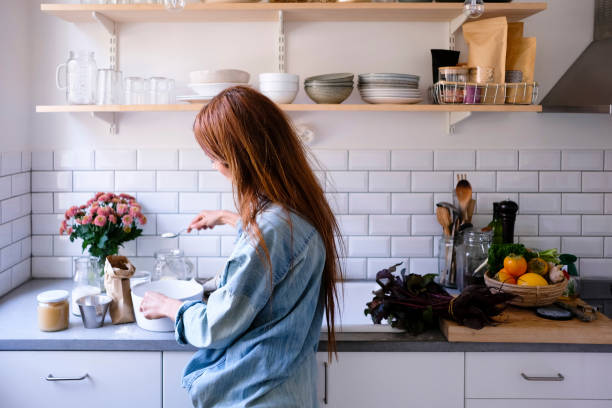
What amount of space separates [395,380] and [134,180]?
1376 mm

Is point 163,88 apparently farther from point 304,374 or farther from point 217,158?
point 304,374

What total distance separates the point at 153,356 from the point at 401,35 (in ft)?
5.31

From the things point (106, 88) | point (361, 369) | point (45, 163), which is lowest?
point (361, 369)

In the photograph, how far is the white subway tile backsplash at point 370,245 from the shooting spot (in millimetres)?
2646

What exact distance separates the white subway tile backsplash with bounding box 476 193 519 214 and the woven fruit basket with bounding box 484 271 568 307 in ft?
1.79

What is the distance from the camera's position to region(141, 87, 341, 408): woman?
1346 millimetres

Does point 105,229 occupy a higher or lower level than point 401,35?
lower

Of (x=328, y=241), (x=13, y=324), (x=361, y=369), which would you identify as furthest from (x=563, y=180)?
(x=13, y=324)

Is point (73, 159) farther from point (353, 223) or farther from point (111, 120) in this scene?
point (353, 223)

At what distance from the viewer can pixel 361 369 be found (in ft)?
6.46

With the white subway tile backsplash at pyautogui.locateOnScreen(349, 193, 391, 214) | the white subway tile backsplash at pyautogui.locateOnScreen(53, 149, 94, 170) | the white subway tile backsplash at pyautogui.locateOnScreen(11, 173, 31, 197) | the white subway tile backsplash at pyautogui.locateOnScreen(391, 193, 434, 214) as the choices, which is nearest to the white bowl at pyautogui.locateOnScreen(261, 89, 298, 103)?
the white subway tile backsplash at pyautogui.locateOnScreen(349, 193, 391, 214)

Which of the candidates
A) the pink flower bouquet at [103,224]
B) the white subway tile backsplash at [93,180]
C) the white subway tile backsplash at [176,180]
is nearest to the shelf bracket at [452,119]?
the white subway tile backsplash at [176,180]

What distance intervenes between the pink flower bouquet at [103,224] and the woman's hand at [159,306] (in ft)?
2.43

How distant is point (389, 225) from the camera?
2.64 meters
